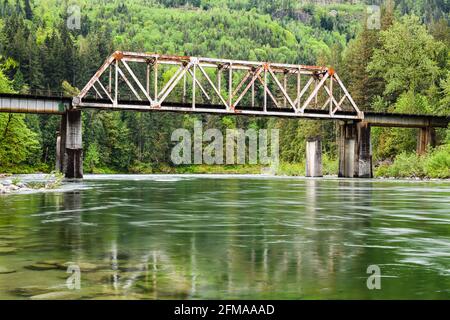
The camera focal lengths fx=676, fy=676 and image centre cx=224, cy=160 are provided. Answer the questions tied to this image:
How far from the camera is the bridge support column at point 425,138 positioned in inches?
3964

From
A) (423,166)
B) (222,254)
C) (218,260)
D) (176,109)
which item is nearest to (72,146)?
(176,109)

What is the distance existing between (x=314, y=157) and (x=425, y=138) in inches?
660

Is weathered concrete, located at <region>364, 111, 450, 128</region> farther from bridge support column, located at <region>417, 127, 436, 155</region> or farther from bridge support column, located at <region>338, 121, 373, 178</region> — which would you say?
bridge support column, located at <region>338, 121, 373, 178</region>

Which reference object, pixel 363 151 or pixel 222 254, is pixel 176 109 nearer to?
pixel 363 151

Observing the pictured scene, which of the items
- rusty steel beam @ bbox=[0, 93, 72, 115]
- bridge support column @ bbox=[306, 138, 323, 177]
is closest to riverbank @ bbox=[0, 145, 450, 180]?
bridge support column @ bbox=[306, 138, 323, 177]

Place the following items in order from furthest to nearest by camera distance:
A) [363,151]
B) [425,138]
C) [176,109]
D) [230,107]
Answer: [425,138] < [363,151] < [230,107] < [176,109]

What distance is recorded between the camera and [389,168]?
320ft

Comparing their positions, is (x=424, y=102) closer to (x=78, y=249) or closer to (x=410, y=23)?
(x=410, y=23)

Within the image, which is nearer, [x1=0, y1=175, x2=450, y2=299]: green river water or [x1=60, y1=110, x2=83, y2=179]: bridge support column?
[x1=0, y1=175, x2=450, y2=299]: green river water

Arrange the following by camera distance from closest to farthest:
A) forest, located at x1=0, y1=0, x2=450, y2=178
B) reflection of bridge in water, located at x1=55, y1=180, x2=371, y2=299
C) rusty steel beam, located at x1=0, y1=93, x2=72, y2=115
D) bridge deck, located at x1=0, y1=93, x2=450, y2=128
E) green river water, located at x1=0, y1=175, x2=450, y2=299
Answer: green river water, located at x1=0, y1=175, x2=450, y2=299, reflection of bridge in water, located at x1=55, y1=180, x2=371, y2=299, rusty steel beam, located at x1=0, y1=93, x2=72, y2=115, bridge deck, located at x1=0, y1=93, x2=450, y2=128, forest, located at x1=0, y1=0, x2=450, y2=178

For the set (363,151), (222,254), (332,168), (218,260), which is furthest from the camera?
(332,168)

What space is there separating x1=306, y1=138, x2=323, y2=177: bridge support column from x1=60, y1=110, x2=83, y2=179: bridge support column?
1484 inches

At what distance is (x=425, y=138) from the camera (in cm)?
10119

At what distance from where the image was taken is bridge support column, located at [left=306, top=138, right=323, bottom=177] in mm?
102000
